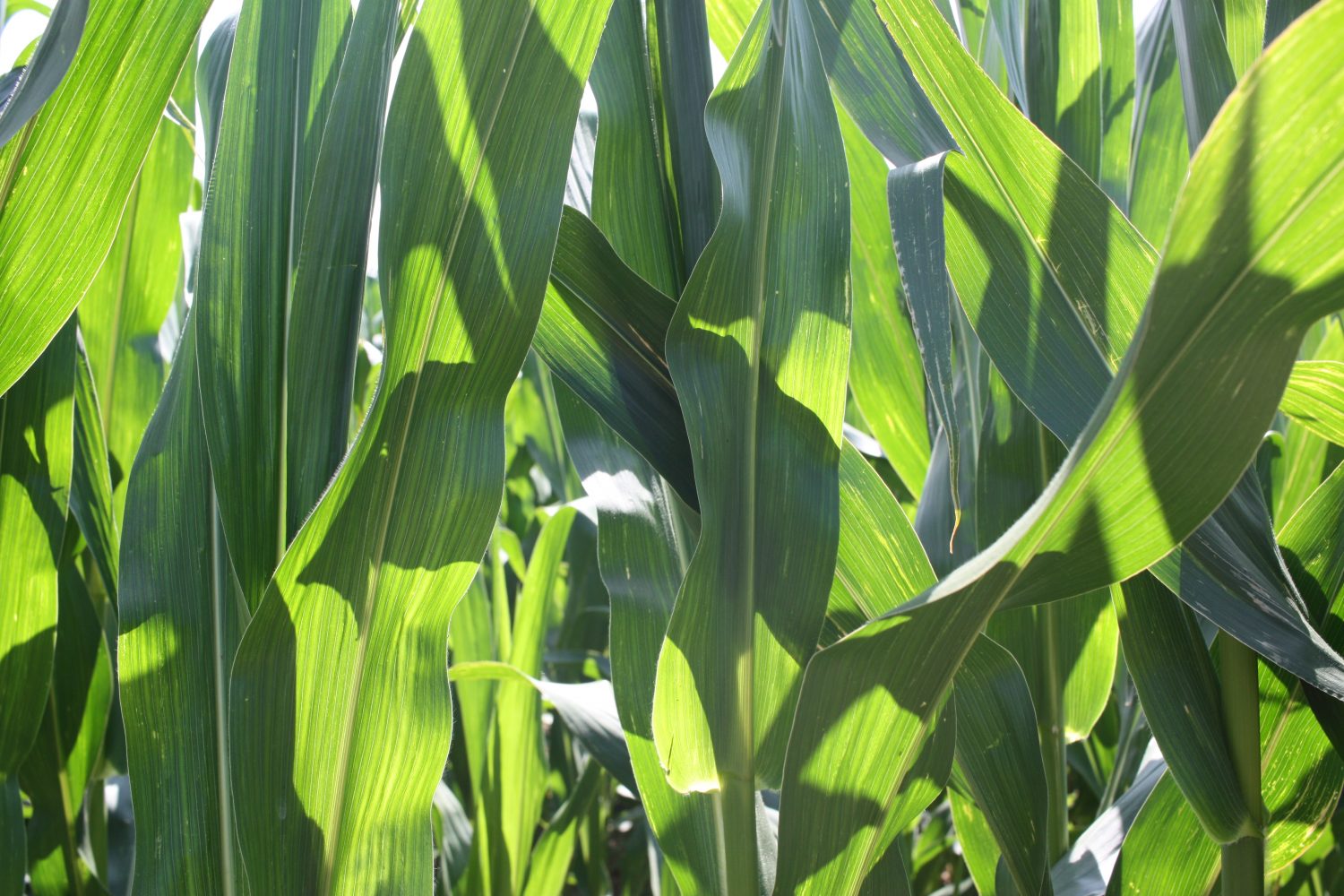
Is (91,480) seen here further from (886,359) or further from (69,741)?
(886,359)

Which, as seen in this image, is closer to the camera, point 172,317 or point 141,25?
point 141,25

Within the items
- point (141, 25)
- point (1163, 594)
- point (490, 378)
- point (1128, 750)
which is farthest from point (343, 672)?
point (1128, 750)

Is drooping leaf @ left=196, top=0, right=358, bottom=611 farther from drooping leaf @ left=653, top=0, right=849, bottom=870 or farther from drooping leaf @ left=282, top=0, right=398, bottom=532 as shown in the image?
drooping leaf @ left=653, top=0, right=849, bottom=870

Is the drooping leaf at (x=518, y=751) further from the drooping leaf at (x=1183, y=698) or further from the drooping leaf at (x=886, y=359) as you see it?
the drooping leaf at (x=1183, y=698)

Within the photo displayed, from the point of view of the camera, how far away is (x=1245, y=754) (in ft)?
1.59

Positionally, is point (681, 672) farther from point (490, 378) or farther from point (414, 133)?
point (414, 133)

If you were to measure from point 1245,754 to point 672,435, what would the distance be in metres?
0.34

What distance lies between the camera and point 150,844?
51cm

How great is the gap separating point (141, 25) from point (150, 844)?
1.35ft

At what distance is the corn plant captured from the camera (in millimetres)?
402

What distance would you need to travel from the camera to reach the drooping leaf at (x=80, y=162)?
428 mm

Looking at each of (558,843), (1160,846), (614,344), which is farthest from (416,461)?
(558,843)

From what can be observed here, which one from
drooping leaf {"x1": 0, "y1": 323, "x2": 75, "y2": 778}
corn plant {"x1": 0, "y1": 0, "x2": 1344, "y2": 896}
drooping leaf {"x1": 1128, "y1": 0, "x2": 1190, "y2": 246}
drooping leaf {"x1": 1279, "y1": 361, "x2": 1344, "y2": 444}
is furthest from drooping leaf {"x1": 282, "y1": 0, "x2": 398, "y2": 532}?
drooping leaf {"x1": 1128, "y1": 0, "x2": 1190, "y2": 246}

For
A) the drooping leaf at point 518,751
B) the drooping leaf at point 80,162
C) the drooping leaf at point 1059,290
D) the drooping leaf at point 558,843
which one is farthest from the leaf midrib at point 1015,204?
the drooping leaf at point 558,843
